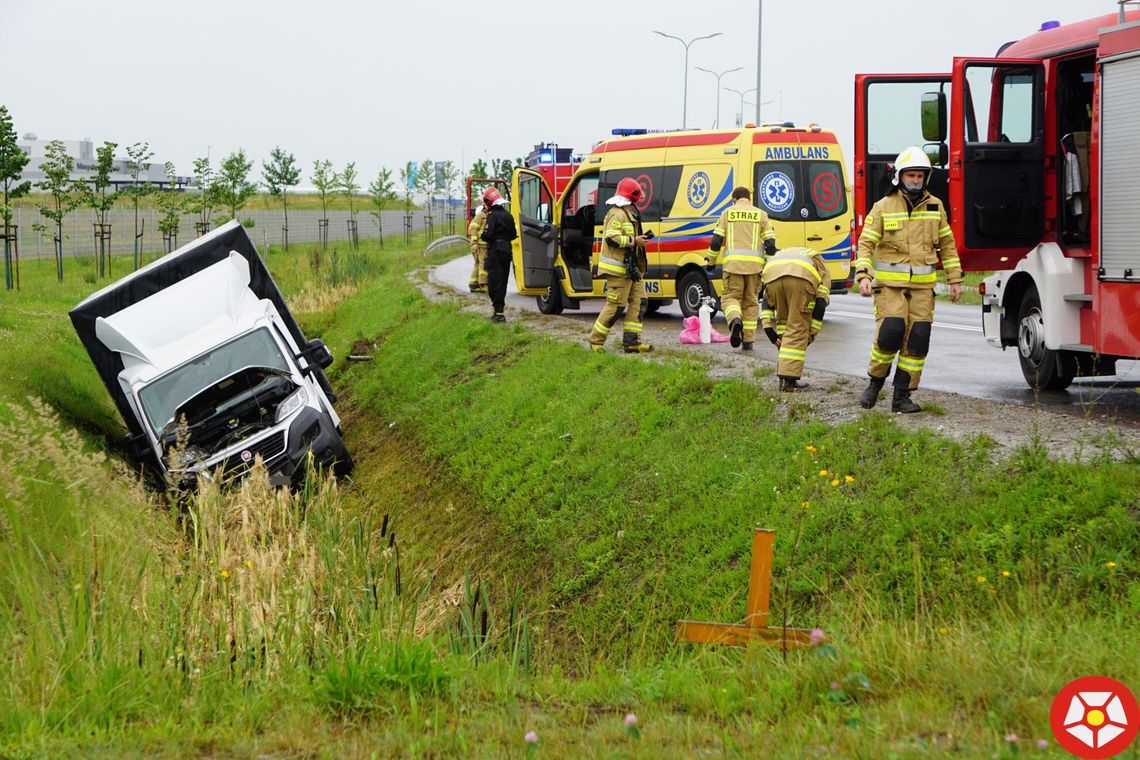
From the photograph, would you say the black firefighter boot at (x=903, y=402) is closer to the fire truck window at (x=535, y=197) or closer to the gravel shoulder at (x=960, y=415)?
the gravel shoulder at (x=960, y=415)

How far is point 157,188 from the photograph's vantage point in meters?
49.0

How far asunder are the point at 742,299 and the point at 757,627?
30.3 ft

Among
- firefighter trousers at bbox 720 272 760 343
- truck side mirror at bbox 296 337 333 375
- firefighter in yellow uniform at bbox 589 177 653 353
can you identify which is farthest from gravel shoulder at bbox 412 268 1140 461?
truck side mirror at bbox 296 337 333 375

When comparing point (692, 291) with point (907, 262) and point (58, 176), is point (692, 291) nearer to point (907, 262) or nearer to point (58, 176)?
point (907, 262)

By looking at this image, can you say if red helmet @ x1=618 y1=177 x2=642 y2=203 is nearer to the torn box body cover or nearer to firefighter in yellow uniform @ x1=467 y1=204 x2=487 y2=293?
the torn box body cover

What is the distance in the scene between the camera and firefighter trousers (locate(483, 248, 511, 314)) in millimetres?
17875

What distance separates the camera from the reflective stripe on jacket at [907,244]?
29.4ft

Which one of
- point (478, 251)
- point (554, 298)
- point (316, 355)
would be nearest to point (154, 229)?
point (478, 251)

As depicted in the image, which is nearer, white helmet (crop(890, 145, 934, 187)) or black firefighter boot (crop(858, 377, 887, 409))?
white helmet (crop(890, 145, 934, 187))

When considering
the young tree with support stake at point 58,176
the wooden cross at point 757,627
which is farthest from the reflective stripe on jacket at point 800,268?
the young tree with support stake at point 58,176

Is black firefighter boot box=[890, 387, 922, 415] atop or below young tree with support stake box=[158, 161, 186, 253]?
below

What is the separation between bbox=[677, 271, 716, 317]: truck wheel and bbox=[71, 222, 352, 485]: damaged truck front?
235 inches

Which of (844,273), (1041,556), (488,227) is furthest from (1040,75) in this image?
(488,227)

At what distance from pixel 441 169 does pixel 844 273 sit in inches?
2257
